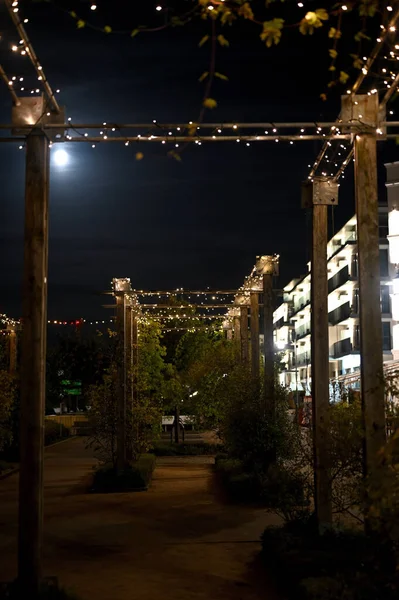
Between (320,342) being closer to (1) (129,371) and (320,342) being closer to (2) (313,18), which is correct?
(2) (313,18)

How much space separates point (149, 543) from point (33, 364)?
5.25 meters

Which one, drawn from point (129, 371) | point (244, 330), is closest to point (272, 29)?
point (129, 371)

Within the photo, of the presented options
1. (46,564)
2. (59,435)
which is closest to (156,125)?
(46,564)

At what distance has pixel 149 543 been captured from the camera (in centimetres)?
1278

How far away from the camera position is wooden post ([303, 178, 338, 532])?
34.9 ft

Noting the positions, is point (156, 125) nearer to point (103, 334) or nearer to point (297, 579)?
point (297, 579)

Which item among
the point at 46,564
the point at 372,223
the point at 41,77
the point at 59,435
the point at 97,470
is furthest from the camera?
the point at 59,435

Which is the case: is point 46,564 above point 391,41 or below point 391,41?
below

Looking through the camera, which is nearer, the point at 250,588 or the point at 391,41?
the point at 391,41

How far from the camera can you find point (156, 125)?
30.2ft

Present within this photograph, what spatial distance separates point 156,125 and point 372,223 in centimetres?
240

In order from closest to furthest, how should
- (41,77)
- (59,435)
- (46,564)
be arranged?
(41,77) < (46,564) < (59,435)


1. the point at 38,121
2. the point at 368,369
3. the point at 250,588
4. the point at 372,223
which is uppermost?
the point at 38,121

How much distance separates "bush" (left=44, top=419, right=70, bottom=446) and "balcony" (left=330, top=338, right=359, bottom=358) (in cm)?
2213
